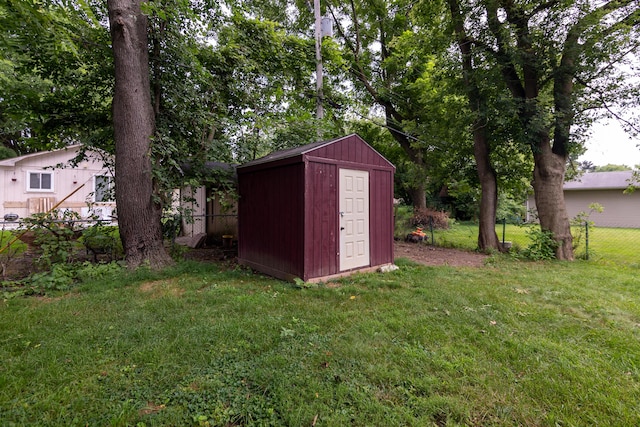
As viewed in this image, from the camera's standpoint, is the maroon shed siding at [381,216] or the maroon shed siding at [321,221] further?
the maroon shed siding at [381,216]

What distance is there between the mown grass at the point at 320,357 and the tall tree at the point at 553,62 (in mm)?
4064

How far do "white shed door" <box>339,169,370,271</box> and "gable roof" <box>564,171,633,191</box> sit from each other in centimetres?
1540

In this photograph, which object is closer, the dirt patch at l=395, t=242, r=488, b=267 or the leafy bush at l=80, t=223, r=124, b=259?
the leafy bush at l=80, t=223, r=124, b=259

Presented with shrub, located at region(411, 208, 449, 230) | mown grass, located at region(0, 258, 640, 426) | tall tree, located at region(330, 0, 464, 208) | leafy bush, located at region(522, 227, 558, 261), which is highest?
tall tree, located at region(330, 0, 464, 208)

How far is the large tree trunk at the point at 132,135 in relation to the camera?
520cm

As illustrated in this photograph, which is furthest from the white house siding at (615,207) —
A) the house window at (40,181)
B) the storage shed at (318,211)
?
the house window at (40,181)

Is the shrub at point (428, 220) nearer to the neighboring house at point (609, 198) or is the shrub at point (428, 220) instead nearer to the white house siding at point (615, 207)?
the neighboring house at point (609, 198)

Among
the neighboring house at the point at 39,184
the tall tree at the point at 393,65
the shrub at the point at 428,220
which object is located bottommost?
the shrub at the point at 428,220

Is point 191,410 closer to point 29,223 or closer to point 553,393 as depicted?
point 553,393

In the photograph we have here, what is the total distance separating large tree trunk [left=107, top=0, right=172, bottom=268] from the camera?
205 inches

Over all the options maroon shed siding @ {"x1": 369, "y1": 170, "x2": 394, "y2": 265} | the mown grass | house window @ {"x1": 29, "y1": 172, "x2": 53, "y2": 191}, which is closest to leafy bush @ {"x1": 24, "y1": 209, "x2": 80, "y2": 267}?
the mown grass

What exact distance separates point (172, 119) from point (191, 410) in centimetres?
596

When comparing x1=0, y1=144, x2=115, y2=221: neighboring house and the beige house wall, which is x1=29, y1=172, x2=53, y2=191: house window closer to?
x1=0, y1=144, x2=115, y2=221: neighboring house

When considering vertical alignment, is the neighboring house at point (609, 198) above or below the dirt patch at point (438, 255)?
above
